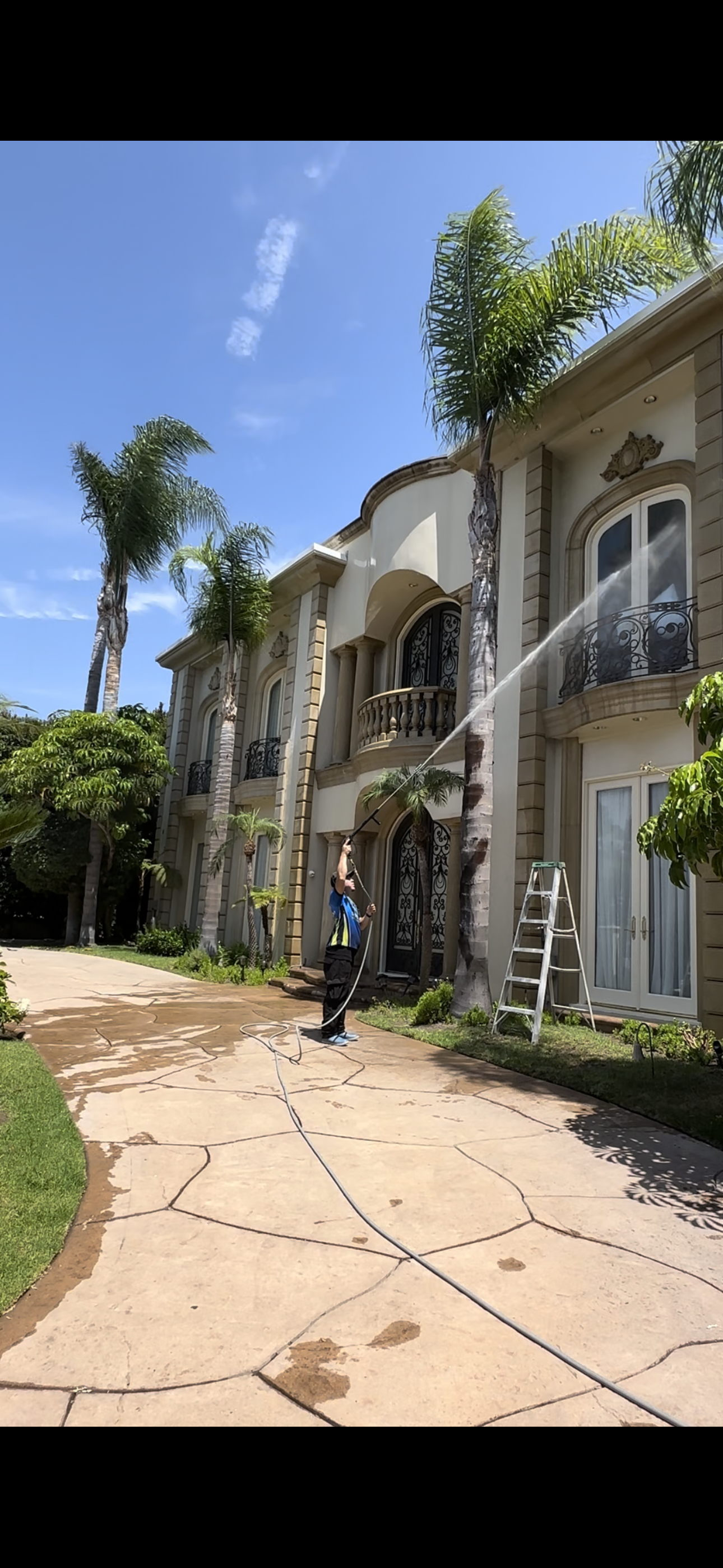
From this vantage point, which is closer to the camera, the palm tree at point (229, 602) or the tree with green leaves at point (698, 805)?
the tree with green leaves at point (698, 805)

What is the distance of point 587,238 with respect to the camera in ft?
29.8

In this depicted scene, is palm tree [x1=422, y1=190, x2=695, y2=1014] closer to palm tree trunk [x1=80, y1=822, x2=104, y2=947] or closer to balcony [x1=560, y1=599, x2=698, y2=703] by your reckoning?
balcony [x1=560, y1=599, x2=698, y2=703]

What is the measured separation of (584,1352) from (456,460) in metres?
11.1

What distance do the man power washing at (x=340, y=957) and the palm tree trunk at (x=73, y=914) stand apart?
1345 cm

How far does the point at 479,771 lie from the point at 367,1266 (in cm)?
674

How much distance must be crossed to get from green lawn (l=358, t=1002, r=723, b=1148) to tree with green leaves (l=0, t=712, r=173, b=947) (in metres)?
10.7

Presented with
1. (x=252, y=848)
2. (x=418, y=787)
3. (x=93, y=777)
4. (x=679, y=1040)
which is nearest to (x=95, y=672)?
(x=93, y=777)

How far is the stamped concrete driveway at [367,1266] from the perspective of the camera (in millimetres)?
2355

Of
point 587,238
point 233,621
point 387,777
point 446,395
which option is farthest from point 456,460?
point 233,621

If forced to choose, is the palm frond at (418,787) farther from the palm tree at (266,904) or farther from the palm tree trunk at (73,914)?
the palm tree trunk at (73,914)

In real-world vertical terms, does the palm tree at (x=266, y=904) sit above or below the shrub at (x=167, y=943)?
above

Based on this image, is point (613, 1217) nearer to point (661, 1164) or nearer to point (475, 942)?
point (661, 1164)

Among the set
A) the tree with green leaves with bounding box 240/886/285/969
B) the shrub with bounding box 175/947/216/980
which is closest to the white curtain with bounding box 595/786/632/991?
the tree with green leaves with bounding box 240/886/285/969

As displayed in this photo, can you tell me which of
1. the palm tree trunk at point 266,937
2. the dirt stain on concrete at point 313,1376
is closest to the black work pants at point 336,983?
the dirt stain on concrete at point 313,1376
